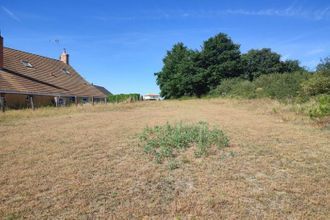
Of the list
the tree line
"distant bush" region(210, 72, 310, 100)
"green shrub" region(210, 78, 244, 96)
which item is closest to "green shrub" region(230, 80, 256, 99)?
"distant bush" region(210, 72, 310, 100)

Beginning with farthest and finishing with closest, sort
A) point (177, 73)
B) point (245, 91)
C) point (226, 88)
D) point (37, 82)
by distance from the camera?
point (177, 73)
point (226, 88)
point (37, 82)
point (245, 91)

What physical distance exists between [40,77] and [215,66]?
64.5ft

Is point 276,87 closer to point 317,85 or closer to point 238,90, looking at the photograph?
point 317,85

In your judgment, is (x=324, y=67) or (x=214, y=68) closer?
(x=324, y=67)

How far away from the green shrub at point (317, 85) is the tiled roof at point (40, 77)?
713 inches

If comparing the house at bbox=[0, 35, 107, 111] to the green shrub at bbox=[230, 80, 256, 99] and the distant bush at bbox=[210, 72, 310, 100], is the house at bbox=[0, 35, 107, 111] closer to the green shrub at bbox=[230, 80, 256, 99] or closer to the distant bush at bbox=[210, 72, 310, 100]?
the green shrub at bbox=[230, 80, 256, 99]

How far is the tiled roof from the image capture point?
22.0m

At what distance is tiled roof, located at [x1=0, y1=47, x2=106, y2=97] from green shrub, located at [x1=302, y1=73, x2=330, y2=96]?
18.1 m

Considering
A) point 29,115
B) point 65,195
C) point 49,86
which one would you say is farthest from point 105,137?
point 49,86

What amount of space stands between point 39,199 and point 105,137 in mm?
3822

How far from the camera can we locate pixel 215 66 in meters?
36.4

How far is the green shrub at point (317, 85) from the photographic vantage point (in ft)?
47.1

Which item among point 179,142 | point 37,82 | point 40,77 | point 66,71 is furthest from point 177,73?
point 179,142

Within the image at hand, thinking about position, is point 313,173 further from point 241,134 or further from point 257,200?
point 241,134
